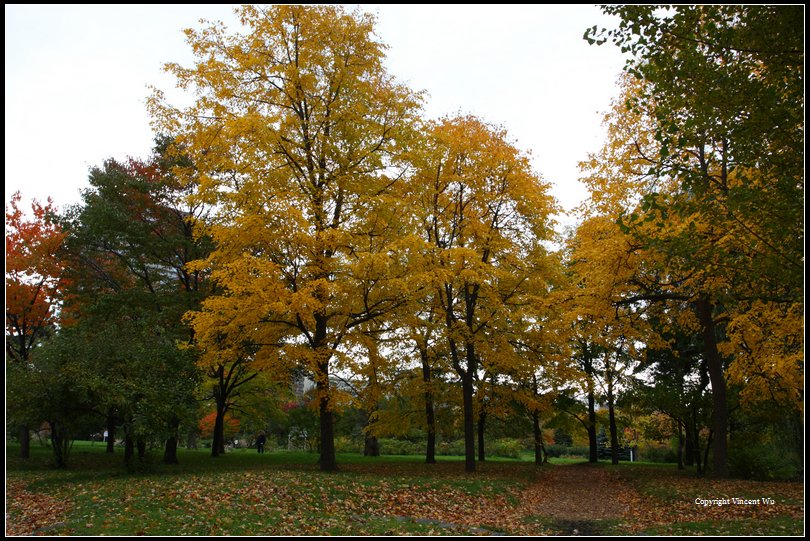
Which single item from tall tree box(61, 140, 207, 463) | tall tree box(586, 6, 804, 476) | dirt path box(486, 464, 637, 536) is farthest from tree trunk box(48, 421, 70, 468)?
tall tree box(586, 6, 804, 476)

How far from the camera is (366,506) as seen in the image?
10539mm

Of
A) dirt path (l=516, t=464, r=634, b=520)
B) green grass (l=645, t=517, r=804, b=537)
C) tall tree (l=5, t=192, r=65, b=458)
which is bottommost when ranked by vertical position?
dirt path (l=516, t=464, r=634, b=520)

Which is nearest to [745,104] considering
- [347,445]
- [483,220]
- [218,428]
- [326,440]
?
[483,220]

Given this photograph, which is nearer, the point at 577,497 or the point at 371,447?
the point at 577,497

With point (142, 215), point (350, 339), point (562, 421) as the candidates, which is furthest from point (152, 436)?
point (562, 421)

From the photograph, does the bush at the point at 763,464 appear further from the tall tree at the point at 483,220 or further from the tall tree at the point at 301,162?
the tall tree at the point at 301,162

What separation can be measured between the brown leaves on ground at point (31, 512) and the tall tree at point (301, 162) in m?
4.19

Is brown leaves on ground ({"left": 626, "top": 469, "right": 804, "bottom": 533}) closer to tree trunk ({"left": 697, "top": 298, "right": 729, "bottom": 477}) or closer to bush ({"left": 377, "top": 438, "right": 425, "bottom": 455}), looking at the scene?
tree trunk ({"left": 697, "top": 298, "right": 729, "bottom": 477})

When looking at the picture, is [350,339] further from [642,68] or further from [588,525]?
[642,68]

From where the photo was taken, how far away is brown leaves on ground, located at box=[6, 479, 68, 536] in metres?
8.02

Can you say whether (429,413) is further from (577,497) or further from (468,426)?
(577,497)

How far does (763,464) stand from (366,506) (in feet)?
38.9

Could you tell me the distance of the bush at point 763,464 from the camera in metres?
15.8

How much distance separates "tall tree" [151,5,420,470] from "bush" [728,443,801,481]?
36.4ft
